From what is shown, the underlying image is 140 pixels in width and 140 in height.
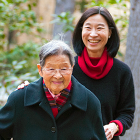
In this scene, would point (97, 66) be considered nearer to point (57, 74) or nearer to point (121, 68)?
point (121, 68)

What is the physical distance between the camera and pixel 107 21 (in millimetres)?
2084

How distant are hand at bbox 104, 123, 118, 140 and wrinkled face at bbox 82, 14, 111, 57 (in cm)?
71

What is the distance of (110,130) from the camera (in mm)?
1971

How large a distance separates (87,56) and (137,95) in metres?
1.53

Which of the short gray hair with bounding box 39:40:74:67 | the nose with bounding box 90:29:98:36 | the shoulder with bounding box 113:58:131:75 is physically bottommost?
the shoulder with bounding box 113:58:131:75

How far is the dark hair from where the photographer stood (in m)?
2.06

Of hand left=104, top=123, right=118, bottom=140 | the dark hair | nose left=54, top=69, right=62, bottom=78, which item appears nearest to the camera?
nose left=54, top=69, right=62, bottom=78

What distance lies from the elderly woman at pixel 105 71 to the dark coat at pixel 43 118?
45cm

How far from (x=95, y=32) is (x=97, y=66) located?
0.32m

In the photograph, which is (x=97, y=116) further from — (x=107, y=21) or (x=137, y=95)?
(x=137, y=95)

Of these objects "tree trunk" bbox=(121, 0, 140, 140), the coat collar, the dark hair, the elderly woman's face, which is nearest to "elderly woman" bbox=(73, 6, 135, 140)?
the dark hair

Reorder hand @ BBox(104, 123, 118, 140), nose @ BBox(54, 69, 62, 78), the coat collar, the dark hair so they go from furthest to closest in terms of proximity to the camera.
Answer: the dark hair < hand @ BBox(104, 123, 118, 140) < the coat collar < nose @ BBox(54, 69, 62, 78)

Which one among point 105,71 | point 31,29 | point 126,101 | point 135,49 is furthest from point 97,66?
point 31,29

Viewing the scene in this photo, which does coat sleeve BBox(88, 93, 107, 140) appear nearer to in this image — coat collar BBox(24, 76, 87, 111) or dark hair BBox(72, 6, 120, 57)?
coat collar BBox(24, 76, 87, 111)
